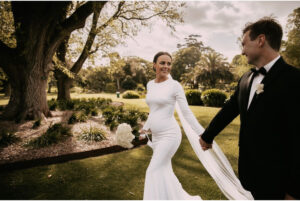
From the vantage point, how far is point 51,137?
6980mm

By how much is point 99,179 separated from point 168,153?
8.30 feet

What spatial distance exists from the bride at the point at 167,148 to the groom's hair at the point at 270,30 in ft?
5.11

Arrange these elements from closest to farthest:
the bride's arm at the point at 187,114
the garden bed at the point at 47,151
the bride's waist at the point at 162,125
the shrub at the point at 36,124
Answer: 1. the bride's arm at the point at 187,114
2. the bride's waist at the point at 162,125
3. the garden bed at the point at 47,151
4. the shrub at the point at 36,124

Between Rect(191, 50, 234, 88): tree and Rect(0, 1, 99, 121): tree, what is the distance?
25.6 metres

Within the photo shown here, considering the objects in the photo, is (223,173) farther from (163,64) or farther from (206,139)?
(163,64)

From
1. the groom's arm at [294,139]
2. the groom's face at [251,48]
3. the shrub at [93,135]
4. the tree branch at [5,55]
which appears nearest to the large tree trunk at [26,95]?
the tree branch at [5,55]

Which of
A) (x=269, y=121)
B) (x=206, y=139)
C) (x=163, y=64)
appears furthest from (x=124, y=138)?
(x=269, y=121)

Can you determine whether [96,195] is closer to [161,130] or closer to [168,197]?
[168,197]

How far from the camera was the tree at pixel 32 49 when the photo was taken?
8.89 metres

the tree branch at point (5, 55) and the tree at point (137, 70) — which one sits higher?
the tree at point (137, 70)

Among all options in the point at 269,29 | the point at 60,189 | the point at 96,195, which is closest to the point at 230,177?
the point at 269,29

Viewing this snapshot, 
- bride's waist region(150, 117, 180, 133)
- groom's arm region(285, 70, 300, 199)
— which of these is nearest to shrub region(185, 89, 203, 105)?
bride's waist region(150, 117, 180, 133)

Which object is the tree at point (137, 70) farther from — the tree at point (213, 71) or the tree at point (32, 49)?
the tree at point (32, 49)

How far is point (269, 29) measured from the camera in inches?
78.8
